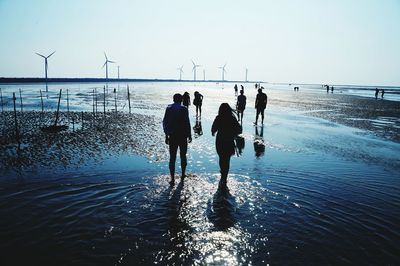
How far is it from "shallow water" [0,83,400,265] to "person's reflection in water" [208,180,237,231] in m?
0.02

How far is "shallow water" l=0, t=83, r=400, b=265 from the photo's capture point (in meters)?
4.37

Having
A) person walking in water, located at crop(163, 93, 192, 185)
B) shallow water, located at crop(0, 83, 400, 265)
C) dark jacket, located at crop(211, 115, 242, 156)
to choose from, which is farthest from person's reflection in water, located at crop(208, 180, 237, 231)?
person walking in water, located at crop(163, 93, 192, 185)

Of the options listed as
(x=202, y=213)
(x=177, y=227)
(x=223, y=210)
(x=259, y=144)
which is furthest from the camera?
(x=259, y=144)

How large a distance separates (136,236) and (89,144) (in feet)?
28.0

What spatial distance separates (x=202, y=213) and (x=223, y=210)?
1.52 ft

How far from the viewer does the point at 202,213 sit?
5.70 m

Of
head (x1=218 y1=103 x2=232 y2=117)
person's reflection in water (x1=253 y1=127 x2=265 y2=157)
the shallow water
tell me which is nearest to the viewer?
the shallow water

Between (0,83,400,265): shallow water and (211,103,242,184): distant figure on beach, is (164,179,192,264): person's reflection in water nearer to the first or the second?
(0,83,400,265): shallow water

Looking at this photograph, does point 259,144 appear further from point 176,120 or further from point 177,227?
point 177,227

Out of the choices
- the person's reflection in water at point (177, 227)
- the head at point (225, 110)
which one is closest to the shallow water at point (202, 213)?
the person's reflection in water at point (177, 227)

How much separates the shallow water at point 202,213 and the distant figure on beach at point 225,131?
751mm

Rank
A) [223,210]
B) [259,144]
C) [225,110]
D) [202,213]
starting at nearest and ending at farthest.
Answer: [202,213] → [223,210] → [225,110] → [259,144]

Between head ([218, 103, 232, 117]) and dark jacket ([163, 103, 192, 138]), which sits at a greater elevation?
head ([218, 103, 232, 117])

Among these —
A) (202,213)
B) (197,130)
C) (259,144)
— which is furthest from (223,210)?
(197,130)
